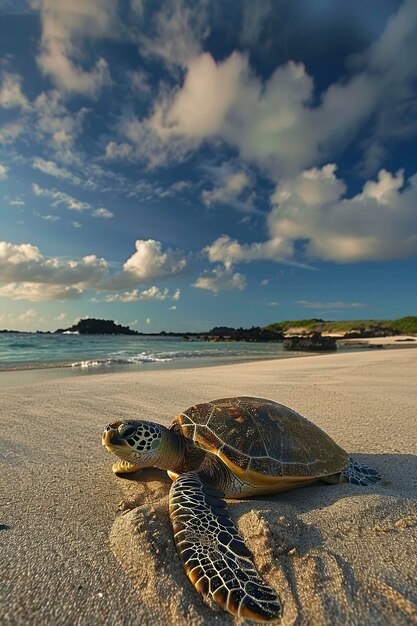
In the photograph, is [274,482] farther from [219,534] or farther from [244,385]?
[244,385]

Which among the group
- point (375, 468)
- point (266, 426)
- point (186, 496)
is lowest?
point (375, 468)

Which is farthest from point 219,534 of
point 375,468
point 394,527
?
point 375,468

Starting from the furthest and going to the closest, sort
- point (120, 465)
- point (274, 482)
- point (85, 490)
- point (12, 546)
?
point (120, 465)
point (85, 490)
point (274, 482)
point (12, 546)

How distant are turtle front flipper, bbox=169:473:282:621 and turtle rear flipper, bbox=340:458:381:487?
114cm

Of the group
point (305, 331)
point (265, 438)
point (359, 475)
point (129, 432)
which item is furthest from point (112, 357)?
point (305, 331)

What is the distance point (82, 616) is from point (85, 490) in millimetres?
1301

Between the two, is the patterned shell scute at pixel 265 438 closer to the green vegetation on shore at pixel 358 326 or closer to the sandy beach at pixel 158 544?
the sandy beach at pixel 158 544

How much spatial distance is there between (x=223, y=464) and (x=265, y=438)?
1.29 feet

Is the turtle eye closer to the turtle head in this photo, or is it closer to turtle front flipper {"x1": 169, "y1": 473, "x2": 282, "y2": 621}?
the turtle head

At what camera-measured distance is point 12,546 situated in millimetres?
1848

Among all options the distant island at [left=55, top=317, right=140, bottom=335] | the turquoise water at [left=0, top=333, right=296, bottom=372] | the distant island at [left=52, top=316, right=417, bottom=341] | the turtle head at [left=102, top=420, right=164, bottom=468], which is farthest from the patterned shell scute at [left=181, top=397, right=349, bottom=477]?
the distant island at [left=55, top=317, right=140, bottom=335]

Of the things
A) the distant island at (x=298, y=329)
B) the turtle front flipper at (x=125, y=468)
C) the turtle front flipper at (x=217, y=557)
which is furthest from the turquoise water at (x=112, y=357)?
the distant island at (x=298, y=329)

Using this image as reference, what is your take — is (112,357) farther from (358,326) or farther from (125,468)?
(358,326)

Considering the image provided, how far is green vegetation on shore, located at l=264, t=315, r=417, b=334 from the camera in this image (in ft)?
221
